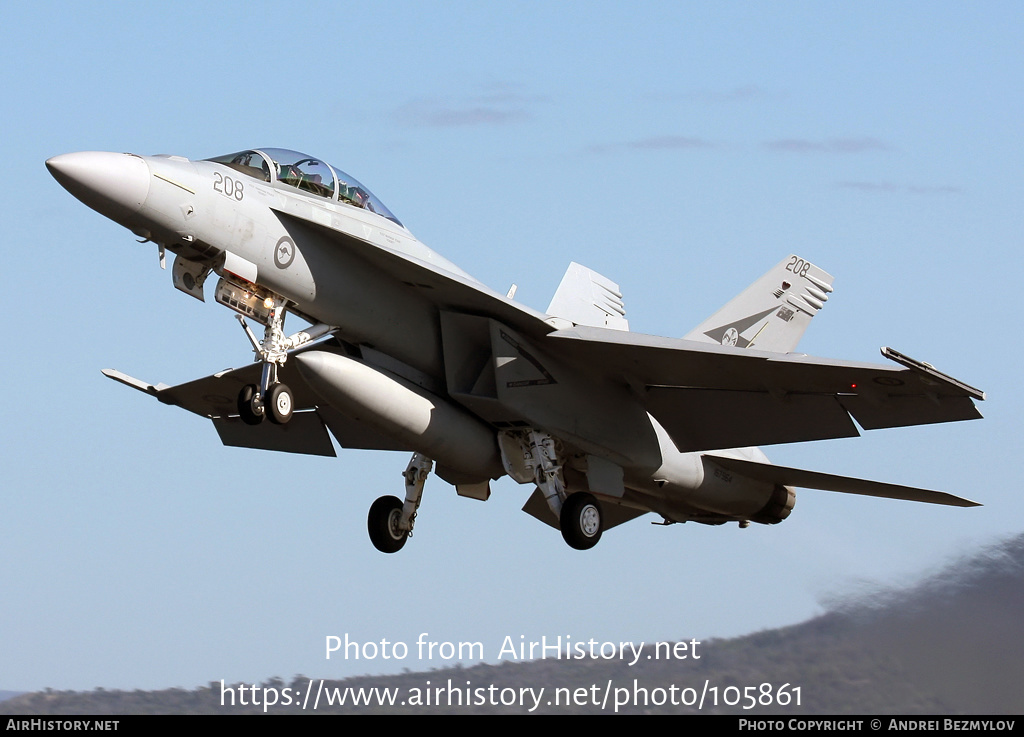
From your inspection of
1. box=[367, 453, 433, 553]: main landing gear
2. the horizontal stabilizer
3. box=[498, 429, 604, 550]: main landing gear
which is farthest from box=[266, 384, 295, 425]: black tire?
the horizontal stabilizer

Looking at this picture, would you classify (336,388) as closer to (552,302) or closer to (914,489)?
(552,302)

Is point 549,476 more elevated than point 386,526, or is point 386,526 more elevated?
point 549,476

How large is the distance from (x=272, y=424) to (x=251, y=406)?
4.14 meters

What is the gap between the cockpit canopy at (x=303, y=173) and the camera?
15.6 metres

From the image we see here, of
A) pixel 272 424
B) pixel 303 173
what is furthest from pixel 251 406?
pixel 272 424

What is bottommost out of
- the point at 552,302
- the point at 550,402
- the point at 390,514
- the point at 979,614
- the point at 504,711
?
the point at 504,711

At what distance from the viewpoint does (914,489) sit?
60.4 feet

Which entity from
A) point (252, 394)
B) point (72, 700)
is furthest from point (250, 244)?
point (72, 700)

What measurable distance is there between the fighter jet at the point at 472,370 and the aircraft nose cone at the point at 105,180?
17 millimetres

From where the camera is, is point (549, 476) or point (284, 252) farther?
point (549, 476)

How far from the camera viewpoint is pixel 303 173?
15875mm

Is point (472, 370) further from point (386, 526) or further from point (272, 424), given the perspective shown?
point (272, 424)
